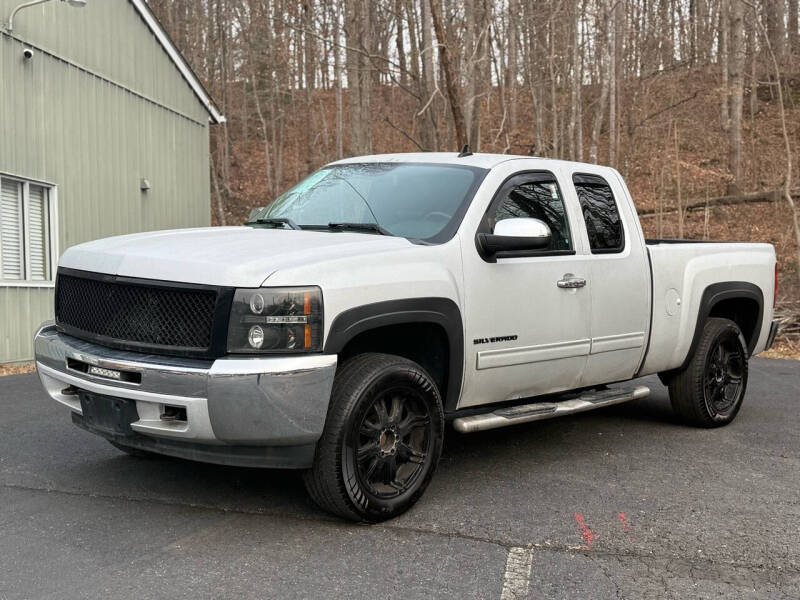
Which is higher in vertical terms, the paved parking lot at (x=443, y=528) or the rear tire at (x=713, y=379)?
the rear tire at (x=713, y=379)

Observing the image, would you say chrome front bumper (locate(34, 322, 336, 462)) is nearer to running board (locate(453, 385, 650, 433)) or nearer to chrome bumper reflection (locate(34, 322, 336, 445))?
chrome bumper reflection (locate(34, 322, 336, 445))

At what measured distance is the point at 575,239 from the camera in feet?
18.4

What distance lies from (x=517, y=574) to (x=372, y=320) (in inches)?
53.9

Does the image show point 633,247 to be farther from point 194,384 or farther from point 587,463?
point 194,384

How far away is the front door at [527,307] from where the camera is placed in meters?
4.84

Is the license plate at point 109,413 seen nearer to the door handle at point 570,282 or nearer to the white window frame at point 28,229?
the door handle at point 570,282

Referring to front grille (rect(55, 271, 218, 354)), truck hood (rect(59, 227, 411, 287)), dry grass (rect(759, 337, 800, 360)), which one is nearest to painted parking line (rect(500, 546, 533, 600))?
truck hood (rect(59, 227, 411, 287))

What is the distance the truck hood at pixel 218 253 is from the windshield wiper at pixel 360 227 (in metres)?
0.13

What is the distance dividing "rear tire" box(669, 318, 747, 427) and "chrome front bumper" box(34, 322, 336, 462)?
3.68m

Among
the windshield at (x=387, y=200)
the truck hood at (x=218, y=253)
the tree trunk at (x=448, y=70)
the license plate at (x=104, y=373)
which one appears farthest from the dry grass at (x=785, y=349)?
the license plate at (x=104, y=373)

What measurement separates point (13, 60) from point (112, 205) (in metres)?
3.37

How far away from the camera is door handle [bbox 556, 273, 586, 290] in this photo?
5.32 m

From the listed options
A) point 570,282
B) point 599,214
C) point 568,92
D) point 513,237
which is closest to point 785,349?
point 599,214

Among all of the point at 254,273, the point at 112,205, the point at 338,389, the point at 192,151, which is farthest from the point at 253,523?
the point at 192,151
